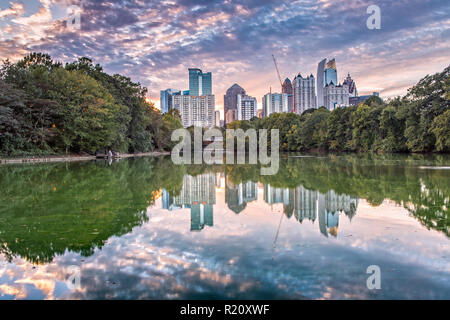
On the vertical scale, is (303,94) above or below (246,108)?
below

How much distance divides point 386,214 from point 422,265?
2916 mm

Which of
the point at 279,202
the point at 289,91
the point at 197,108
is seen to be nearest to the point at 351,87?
the point at 289,91

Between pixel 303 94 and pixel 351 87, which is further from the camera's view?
pixel 351 87

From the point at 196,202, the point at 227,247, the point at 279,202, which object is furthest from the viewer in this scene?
the point at 196,202

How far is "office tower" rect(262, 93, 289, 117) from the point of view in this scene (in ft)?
458

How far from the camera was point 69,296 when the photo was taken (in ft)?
10.2

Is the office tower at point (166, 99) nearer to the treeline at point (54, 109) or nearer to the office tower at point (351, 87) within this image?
the office tower at point (351, 87)

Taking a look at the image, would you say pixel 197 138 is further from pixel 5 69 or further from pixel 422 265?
pixel 422 265

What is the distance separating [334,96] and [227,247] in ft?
470

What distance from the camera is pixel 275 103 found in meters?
142

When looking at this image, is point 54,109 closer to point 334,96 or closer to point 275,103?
point 275,103

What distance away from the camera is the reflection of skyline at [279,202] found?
20.4 ft

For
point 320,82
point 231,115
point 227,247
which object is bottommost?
point 227,247

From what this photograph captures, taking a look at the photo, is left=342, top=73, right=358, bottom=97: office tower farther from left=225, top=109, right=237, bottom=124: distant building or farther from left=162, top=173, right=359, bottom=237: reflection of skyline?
left=162, top=173, right=359, bottom=237: reflection of skyline
